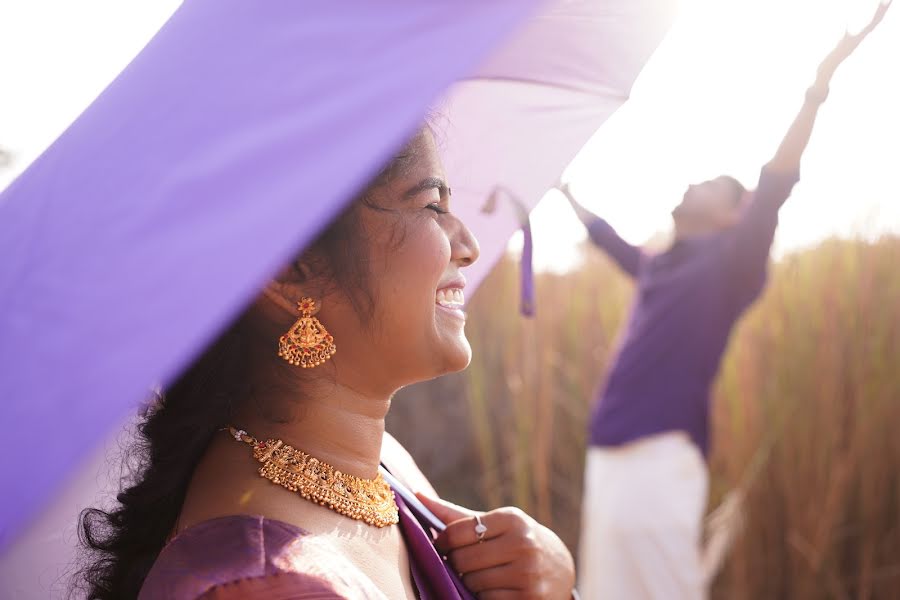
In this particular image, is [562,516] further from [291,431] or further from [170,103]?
[170,103]

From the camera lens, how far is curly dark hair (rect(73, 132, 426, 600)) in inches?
55.9

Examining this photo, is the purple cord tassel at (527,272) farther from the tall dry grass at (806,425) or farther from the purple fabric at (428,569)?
the tall dry grass at (806,425)

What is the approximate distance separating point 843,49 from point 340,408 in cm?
226

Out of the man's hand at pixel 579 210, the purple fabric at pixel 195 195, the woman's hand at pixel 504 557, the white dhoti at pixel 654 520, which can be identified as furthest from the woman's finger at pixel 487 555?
the man's hand at pixel 579 210

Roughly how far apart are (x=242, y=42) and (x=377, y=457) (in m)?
0.84

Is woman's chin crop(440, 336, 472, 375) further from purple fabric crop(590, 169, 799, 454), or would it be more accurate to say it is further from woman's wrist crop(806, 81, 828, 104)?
purple fabric crop(590, 169, 799, 454)

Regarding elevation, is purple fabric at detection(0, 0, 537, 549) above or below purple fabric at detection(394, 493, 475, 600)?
above

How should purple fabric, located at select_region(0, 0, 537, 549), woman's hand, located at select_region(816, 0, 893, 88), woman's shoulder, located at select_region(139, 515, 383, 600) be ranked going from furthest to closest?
woman's hand, located at select_region(816, 0, 893, 88), woman's shoulder, located at select_region(139, 515, 383, 600), purple fabric, located at select_region(0, 0, 537, 549)

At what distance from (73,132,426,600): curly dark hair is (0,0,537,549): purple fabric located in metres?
0.50

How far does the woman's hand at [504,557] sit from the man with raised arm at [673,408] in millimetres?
2298

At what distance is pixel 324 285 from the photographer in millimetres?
1430

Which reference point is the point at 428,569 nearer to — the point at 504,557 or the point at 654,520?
the point at 504,557

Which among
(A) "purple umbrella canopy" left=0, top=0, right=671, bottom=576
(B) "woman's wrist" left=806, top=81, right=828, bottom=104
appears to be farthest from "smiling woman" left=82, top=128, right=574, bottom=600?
(B) "woman's wrist" left=806, top=81, right=828, bottom=104

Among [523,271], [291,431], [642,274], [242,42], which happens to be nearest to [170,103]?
[242,42]
